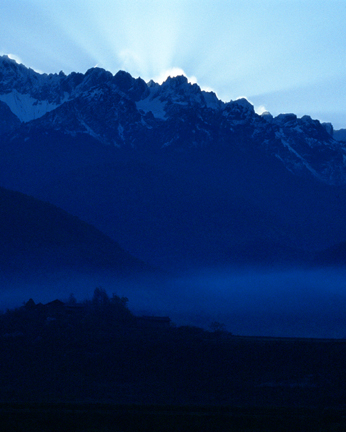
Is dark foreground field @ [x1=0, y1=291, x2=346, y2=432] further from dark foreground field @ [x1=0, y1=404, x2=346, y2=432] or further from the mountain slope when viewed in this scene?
the mountain slope

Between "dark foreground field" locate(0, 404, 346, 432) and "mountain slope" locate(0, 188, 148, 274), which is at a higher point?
"mountain slope" locate(0, 188, 148, 274)

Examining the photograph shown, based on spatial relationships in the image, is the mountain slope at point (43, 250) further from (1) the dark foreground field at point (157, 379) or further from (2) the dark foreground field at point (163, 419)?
(2) the dark foreground field at point (163, 419)

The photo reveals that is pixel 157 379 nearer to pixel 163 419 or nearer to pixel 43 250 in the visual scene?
pixel 163 419

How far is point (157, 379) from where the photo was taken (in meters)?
79.8

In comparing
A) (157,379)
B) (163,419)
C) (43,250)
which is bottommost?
(163,419)

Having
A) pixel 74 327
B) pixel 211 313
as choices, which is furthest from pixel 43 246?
pixel 74 327

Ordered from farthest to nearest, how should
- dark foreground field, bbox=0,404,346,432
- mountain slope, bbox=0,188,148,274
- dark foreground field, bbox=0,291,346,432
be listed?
1. mountain slope, bbox=0,188,148,274
2. dark foreground field, bbox=0,291,346,432
3. dark foreground field, bbox=0,404,346,432

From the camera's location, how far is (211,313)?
16012 centimetres

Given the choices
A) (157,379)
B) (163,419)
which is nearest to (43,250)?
(157,379)

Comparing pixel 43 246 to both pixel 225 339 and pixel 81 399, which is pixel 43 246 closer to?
pixel 225 339

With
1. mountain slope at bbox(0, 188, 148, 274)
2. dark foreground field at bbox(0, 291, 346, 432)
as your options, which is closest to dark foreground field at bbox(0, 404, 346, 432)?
dark foreground field at bbox(0, 291, 346, 432)

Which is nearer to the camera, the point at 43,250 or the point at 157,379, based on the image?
the point at 157,379

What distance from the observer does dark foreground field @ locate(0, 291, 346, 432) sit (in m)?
55.8

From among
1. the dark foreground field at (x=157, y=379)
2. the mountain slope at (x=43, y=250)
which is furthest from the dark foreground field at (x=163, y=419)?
the mountain slope at (x=43, y=250)
